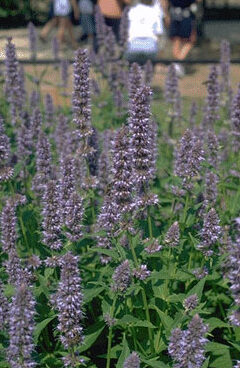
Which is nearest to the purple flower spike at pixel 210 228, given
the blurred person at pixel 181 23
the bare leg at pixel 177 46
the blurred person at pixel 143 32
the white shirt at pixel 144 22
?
the blurred person at pixel 143 32

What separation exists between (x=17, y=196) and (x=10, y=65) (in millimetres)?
1638

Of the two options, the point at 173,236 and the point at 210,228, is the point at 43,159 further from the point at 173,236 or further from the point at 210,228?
the point at 210,228

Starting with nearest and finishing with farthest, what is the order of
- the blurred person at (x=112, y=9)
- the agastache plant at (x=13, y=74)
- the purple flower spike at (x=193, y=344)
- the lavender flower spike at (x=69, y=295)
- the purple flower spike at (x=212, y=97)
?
the purple flower spike at (x=193, y=344)
the lavender flower spike at (x=69, y=295)
the agastache plant at (x=13, y=74)
the purple flower spike at (x=212, y=97)
the blurred person at (x=112, y=9)

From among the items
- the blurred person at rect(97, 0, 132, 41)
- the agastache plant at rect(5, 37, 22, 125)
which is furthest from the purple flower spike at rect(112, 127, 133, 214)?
the blurred person at rect(97, 0, 132, 41)

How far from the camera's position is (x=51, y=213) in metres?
3.81

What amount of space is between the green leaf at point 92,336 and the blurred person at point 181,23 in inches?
488

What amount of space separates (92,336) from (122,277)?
62 cm

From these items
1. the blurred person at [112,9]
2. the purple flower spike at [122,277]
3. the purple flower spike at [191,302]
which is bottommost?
Answer: the purple flower spike at [191,302]

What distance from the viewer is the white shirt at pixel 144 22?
12312mm

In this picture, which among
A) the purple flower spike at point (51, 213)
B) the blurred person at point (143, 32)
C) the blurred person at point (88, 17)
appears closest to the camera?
the purple flower spike at point (51, 213)

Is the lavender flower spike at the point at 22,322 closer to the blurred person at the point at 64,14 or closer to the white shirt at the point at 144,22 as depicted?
the white shirt at the point at 144,22

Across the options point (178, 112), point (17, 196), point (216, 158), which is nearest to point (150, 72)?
point (178, 112)

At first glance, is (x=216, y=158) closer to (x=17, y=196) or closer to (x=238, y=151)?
(x=238, y=151)

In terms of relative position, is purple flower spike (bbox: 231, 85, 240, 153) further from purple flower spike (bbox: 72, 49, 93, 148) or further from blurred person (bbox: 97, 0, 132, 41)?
blurred person (bbox: 97, 0, 132, 41)
